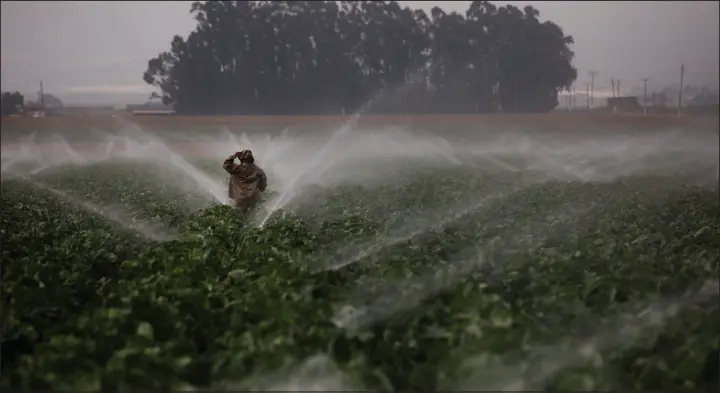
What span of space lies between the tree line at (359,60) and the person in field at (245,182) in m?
0.40

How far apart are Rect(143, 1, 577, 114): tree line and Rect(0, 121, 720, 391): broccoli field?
23 cm

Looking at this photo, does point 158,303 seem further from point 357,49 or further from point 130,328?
point 357,49

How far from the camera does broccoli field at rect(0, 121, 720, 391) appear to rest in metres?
2.77

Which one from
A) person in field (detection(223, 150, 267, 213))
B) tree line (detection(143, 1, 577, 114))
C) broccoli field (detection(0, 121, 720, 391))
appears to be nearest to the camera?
broccoli field (detection(0, 121, 720, 391))

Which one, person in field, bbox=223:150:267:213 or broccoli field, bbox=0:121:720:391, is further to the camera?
person in field, bbox=223:150:267:213

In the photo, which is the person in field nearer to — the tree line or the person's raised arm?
the person's raised arm

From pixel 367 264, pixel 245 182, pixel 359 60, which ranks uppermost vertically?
pixel 359 60

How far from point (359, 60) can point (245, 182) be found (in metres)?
0.96

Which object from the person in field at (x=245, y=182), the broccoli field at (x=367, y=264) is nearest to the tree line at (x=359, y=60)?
the broccoli field at (x=367, y=264)

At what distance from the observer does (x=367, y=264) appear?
11.2ft

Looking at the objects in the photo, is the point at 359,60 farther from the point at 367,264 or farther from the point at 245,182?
the point at 367,264

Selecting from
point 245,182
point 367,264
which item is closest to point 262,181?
point 245,182

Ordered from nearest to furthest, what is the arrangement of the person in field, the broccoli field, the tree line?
1. the broccoli field
2. the person in field
3. the tree line

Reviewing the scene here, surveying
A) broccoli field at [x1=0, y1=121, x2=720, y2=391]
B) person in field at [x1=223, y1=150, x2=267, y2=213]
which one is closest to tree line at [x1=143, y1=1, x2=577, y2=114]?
broccoli field at [x1=0, y1=121, x2=720, y2=391]
